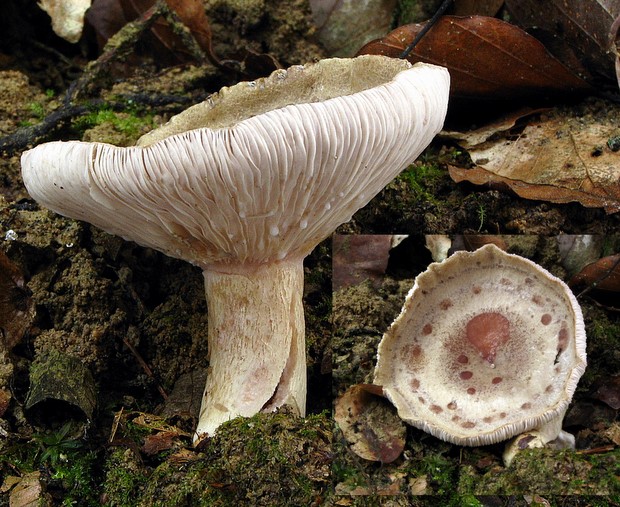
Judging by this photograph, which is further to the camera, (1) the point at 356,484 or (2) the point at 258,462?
(1) the point at 356,484

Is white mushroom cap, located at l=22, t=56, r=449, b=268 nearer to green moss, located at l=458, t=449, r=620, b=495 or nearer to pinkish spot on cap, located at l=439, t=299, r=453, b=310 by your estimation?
pinkish spot on cap, located at l=439, t=299, r=453, b=310

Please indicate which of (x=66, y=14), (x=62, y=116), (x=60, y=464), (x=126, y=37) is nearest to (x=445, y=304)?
(x=60, y=464)

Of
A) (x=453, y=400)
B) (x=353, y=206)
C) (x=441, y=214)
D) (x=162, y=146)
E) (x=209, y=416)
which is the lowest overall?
(x=453, y=400)

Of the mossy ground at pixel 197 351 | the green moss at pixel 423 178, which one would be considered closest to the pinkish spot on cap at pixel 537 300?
the mossy ground at pixel 197 351

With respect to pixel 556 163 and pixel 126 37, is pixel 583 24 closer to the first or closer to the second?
pixel 556 163

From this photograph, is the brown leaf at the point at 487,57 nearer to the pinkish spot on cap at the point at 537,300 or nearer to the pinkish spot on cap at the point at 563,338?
the pinkish spot on cap at the point at 537,300

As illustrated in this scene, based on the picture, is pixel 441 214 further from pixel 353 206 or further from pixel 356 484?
pixel 356 484

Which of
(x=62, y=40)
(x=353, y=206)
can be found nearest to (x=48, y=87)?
(x=62, y=40)
